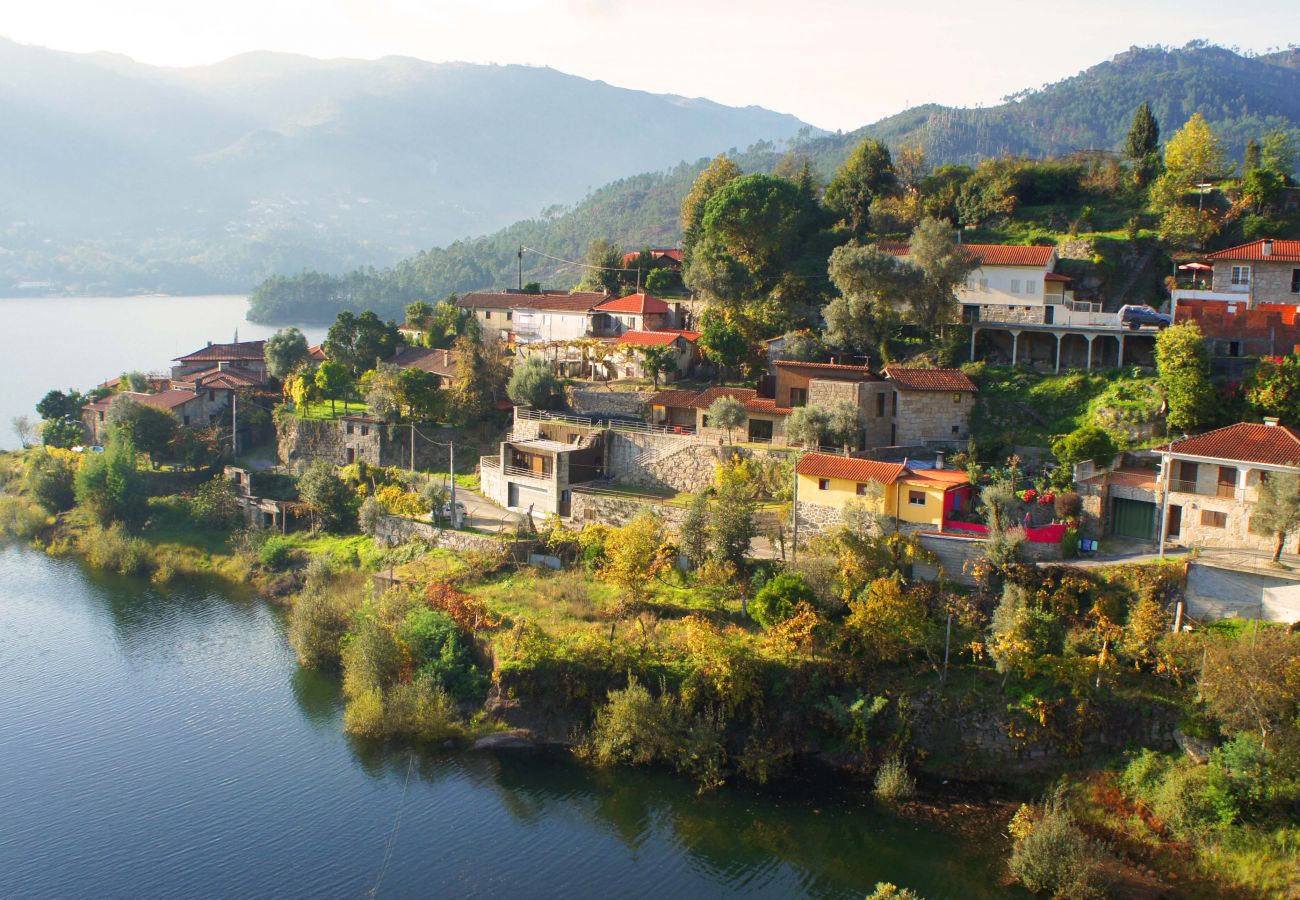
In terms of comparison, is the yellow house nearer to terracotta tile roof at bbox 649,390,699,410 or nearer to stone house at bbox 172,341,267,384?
terracotta tile roof at bbox 649,390,699,410

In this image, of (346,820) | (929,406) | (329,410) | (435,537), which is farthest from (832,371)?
(329,410)

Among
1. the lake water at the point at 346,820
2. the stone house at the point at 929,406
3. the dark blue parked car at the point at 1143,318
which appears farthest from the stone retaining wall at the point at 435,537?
the dark blue parked car at the point at 1143,318

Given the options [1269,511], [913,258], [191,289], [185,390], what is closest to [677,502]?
[913,258]

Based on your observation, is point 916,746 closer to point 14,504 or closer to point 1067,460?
point 1067,460

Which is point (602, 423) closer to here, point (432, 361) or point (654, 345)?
point (654, 345)

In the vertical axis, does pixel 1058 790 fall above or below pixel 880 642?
below

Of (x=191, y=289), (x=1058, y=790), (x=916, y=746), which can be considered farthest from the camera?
(x=191, y=289)

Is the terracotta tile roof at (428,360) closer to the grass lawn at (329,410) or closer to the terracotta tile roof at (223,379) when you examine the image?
the grass lawn at (329,410)
